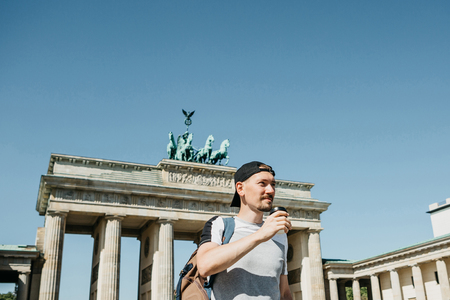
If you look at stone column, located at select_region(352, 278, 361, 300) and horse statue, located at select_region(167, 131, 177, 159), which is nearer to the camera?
horse statue, located at select_region(167, 131, 177, 159)

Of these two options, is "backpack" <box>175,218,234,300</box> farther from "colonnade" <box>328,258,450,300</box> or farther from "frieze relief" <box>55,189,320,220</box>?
"colonnade" <box>328,258,450,300</box>

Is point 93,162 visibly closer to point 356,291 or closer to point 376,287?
point 356,291

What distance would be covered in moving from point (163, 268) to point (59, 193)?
10.6 meters

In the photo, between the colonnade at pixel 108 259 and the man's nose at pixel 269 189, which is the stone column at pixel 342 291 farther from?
the man's nose at pixel 269 189

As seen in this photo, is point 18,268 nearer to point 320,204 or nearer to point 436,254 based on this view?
point 320,204

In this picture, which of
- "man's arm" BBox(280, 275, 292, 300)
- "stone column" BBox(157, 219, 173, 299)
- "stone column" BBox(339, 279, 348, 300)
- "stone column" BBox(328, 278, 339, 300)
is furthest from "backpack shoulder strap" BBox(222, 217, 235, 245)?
"stone column" BBox(339, 279, 348, 300)

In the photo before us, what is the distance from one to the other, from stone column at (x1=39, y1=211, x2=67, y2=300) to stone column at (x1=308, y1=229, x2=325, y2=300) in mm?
23427

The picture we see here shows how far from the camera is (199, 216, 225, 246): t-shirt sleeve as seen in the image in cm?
378

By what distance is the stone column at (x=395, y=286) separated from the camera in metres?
44.9

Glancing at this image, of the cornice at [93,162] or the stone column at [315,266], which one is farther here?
the stone column at [315,266]

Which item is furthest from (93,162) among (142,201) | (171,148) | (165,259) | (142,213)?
(165,259)

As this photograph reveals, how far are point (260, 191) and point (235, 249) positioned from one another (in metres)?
0.80

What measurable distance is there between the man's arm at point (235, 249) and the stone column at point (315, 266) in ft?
140

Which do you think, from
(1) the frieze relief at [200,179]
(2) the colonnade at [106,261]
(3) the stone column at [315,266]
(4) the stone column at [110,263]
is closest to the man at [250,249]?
(2) the colonnade at [106,261]
